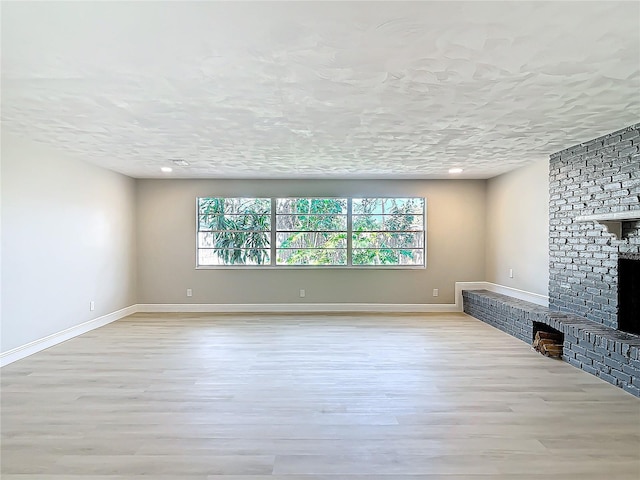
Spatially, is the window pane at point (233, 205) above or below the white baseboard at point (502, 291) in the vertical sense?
above

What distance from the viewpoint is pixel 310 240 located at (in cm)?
726

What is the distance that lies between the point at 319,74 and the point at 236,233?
4938 millimetres

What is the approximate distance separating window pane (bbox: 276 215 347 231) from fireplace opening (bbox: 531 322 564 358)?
351 cm

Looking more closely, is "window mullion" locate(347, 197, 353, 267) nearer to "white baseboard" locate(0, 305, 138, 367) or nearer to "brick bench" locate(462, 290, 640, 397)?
"brick bench" locate(462, 290, 640, 397)

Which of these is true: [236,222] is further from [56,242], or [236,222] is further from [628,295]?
[628,295]

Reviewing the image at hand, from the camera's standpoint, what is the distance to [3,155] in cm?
408

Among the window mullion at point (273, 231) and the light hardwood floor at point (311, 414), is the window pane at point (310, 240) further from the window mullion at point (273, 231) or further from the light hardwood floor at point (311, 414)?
the light hardwood floor at point (311, 414)

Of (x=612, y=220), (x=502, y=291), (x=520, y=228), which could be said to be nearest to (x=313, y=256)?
(x=502, y=291)

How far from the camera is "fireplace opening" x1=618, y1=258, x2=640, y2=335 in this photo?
3838 mm

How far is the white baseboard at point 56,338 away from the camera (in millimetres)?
4156

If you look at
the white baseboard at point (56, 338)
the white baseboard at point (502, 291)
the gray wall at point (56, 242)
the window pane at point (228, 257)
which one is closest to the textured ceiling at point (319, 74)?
the gray wall at point (56, 242)

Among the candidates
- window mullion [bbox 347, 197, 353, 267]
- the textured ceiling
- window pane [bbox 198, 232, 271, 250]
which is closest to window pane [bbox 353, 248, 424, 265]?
window mullion [bbox 347, 197, 353, 267]

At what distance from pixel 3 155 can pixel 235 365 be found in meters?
3.17

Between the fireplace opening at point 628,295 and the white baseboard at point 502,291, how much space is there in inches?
56.9
